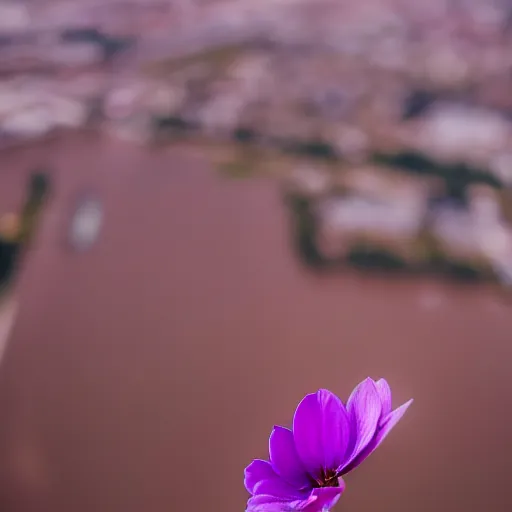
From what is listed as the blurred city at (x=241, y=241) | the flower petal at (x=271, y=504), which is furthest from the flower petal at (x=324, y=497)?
the blurred city at (x=241, y=241)

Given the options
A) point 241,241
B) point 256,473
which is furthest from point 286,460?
point 241,241

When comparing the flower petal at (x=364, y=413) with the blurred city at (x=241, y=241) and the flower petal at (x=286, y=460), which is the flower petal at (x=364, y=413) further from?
the blurred city at (x=241, y=241)

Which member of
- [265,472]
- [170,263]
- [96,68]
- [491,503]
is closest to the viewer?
[265,472]

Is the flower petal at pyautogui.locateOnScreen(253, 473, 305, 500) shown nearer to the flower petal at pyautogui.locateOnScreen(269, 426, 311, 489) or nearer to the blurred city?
the flower petal at pyautogui.locateOnScreen(269, 426, 311, 489)

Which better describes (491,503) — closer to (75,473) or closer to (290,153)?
(75,473)

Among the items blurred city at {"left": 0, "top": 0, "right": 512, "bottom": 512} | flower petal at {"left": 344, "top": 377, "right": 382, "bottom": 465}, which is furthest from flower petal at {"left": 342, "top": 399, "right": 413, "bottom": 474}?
blurred city at {"left": 0, "top": 0, "right": 512, "bottom": 512}

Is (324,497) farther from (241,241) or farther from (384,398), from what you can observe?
(241,241)

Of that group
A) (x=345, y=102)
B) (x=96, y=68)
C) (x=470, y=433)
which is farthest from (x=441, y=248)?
(x=96, y=68)
